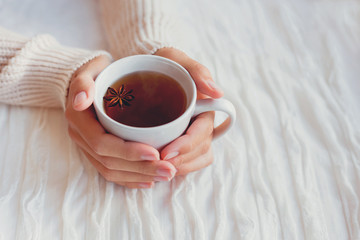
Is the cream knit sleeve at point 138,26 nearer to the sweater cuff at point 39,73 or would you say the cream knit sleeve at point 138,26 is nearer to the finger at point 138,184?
the sweater cuff at point 39,73

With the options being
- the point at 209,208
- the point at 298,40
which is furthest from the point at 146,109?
the point at 298,40

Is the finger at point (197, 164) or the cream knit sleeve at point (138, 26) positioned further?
the cream knit sleeve at point (138, 26)

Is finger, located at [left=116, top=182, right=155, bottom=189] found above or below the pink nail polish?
below

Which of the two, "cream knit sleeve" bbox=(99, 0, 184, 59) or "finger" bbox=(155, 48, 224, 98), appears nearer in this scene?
"finger" bbox=(155, 48, 224, 98)

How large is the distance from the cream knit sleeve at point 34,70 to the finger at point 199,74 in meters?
0.14

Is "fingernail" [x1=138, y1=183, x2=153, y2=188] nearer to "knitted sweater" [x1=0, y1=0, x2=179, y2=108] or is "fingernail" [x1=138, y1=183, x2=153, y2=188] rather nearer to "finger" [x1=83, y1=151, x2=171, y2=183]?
"finger" [x1=83, y1=151, x2=171, y2=183]

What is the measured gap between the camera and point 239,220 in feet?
1.74

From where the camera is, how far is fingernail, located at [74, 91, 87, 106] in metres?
0.46

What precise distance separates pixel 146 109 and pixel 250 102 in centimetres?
24

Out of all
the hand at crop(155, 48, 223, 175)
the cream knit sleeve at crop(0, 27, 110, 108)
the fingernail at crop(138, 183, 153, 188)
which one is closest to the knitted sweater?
the cream knit sleeve at crop(0, 27, 110, 108)

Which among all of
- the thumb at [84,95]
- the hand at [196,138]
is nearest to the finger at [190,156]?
the hand at [196,138]

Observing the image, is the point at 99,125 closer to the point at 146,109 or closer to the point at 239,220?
the point at 146,109

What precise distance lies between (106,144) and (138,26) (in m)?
0.31

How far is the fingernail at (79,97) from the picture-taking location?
1.51 feet
